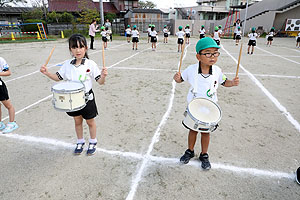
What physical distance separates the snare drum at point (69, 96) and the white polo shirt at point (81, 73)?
115 mm

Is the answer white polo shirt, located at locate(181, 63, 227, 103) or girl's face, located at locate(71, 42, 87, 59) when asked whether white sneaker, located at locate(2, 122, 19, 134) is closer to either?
girl's face, located at locate(71, 42, 87, 59)

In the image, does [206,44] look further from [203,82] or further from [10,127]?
[10,127]

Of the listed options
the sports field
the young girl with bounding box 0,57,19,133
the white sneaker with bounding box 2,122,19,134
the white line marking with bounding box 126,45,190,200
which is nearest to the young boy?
the sports field

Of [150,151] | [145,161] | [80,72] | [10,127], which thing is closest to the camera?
[80,72]

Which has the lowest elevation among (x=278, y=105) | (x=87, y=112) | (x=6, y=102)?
(x=278, y=105)

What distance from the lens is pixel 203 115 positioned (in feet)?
7.66

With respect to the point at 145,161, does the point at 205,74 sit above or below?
above

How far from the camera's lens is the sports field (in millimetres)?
2398

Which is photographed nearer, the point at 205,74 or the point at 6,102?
the point at 205,74

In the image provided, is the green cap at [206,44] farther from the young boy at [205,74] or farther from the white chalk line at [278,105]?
the white chalk line at [278,105]

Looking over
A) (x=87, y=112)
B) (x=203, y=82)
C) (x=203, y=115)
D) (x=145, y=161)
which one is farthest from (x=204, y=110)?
(x=87, y=112)

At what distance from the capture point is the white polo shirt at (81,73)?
264 cm

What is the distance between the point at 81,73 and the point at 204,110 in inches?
67.3

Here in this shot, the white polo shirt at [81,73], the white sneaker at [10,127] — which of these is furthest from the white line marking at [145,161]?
the white sneaker at [10,127]
